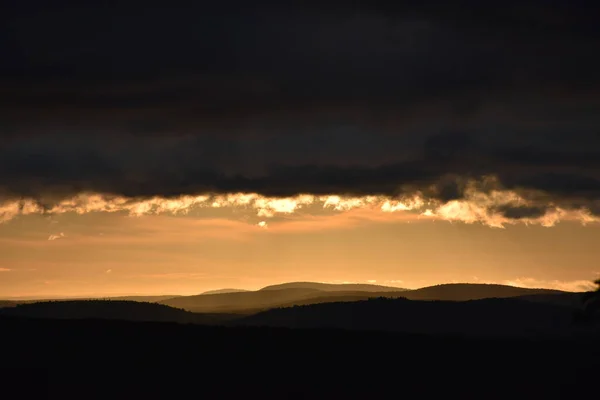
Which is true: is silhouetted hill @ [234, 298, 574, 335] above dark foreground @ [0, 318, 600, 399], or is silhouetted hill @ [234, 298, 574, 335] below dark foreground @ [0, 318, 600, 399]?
above

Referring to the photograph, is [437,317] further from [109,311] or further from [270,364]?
[270,364]

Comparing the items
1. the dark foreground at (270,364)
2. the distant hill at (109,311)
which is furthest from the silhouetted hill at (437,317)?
the dark foreground at (270,364)

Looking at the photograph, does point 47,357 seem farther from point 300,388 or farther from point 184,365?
point 300,388

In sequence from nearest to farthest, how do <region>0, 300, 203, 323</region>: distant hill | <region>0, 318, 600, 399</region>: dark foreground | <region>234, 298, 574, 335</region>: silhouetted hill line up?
<region>0, 318, 600, 399</region>: dark foreground, <region>234, 298, 574, 335</region>: silhouetted hill, <region>0, 300, 203, 323</region>: distant hill

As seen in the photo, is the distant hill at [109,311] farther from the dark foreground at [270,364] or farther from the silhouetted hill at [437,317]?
the dark foreground at [270,364]

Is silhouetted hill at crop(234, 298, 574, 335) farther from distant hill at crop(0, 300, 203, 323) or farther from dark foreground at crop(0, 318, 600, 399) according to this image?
dark foreground at crop(0, 318, 600, 399)

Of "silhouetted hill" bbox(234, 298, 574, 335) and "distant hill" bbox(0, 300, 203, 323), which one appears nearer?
"silhouetted hill" bbox(234, 298, 574, 335)

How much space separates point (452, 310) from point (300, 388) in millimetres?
75942

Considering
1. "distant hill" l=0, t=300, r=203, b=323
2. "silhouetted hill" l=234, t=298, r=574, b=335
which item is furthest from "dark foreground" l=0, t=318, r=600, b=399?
"distant hill" l=0, t=300, r=203, b=323

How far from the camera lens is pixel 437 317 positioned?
134m

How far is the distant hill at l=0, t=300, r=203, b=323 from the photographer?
15525cm

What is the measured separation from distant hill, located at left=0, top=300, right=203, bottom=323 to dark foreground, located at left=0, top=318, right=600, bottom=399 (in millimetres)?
63492

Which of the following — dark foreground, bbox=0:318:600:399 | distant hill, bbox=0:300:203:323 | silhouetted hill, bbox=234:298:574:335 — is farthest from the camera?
distant hill, bbox=0:300:203:323

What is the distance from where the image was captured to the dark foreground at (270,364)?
67250mm
